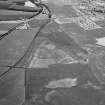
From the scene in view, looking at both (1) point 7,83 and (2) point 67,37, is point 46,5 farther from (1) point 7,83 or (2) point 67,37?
(1) point 7,83

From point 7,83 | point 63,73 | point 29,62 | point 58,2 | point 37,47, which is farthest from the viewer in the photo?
point 58,2

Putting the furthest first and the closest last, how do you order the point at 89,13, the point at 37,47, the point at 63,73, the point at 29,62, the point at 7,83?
the point at 89,13, the point at 37,47, the point at 29,62, the point at 63,73, the point at 7,83

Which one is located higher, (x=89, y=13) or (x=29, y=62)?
(x=89, y=13)

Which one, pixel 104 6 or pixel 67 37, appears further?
pixel 104 6

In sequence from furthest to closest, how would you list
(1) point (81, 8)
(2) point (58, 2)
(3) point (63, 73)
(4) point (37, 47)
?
(2) point (58, 2) < (1) point (81, 8) < (4) point (37, 47) < (3) point (63, 73)

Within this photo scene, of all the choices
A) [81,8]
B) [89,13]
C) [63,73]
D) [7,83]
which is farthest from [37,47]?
[81,8]

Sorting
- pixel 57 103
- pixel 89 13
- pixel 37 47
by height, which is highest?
pixel 89 13

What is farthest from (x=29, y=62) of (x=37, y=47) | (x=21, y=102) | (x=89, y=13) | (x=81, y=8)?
(x=81, y=8)

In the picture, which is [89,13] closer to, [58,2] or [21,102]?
[58,2]

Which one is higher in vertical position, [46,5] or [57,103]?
[46,5]
